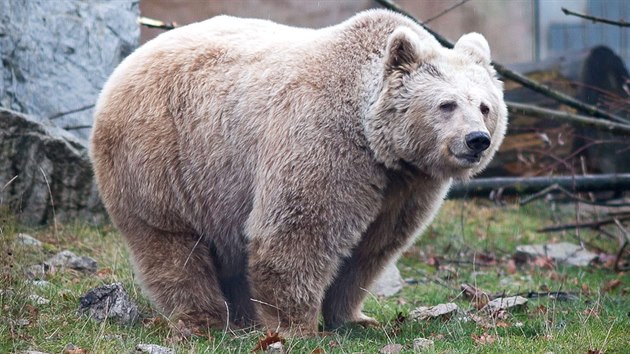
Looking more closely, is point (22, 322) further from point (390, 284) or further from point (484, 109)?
point (390, 284)

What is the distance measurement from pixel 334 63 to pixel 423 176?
910 millimetres

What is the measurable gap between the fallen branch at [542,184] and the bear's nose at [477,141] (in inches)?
146

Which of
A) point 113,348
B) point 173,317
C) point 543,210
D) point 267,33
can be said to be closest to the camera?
point 113,348

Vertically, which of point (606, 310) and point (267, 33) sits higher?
point (267, 33)

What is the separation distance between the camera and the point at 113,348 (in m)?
4.95

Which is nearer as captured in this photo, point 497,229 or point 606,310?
point 606,310

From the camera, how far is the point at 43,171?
8.38m

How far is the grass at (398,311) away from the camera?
5207 millimetres

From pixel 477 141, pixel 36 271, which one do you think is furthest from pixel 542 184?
pixel 36 271

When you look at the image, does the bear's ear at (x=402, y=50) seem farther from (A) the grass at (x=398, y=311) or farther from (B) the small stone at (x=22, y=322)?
(B) the small stone at (x=22, y=322)

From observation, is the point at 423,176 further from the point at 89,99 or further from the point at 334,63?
the point at 89,99

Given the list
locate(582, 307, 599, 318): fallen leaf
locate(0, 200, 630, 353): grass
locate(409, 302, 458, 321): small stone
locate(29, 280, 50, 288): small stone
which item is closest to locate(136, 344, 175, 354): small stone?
locate(0, 200, 630, 353): grass

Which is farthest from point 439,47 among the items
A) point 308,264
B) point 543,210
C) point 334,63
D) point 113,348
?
point 543,210

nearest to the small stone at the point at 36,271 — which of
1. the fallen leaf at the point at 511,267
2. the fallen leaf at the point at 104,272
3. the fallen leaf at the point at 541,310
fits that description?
the fallen leaf at the point at 104,272
